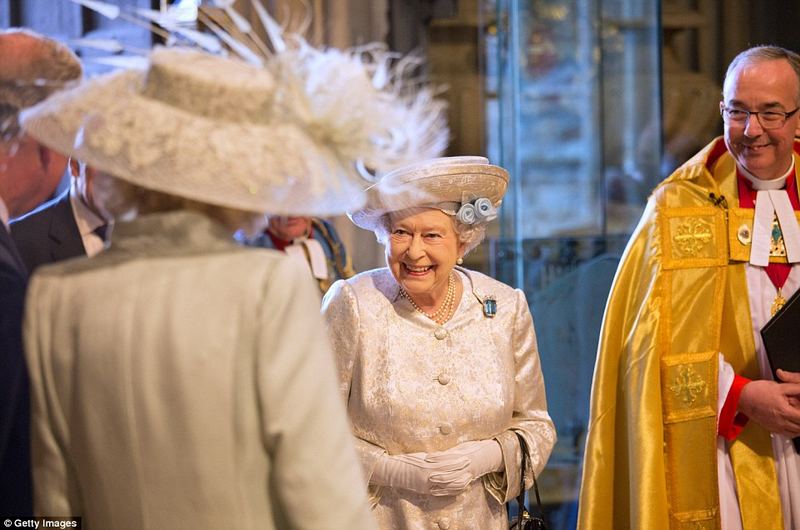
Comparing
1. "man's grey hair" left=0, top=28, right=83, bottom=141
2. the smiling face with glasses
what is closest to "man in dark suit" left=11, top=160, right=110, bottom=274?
"man's grey hair" left=0, top=28, right=83, bottom=141

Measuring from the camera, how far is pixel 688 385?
126 inches

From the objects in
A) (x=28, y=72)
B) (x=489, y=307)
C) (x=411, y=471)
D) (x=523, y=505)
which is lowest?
(x=523, y=505)

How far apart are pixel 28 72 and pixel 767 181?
7.65 ft

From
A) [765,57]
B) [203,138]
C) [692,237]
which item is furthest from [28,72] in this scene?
[765,57]

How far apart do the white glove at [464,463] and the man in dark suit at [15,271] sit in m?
1.07

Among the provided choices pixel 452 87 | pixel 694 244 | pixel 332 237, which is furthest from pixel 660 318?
pixel 452 87

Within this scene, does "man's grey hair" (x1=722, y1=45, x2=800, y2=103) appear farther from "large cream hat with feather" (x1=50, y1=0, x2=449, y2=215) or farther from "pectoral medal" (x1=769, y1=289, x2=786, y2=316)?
"large cream hat with feather" (x1=50, y1=0, x2=449, y2=215)

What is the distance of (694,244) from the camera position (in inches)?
128

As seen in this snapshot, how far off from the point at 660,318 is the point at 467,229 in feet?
2.77

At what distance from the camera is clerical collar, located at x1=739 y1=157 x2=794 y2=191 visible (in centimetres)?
325

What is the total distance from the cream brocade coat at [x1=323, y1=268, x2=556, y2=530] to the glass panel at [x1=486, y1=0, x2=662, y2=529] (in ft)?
9.37

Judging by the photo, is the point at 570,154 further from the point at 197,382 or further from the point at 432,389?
the point at 197,382

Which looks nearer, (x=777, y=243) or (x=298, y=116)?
(x=298, y=116)

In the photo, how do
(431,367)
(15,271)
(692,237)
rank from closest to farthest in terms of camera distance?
(15,271) < (431,367) < (692,237)
